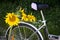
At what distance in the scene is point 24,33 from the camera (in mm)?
5699

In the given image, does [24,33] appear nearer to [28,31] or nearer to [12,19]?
[28,31]

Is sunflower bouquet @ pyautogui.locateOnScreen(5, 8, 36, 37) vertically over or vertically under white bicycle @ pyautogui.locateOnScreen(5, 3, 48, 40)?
over

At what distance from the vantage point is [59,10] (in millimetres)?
8055

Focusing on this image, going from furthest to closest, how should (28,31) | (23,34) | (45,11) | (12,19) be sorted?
(45,11) → (23,34) → (28,31) → (12,19)

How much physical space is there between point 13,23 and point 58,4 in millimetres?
3507

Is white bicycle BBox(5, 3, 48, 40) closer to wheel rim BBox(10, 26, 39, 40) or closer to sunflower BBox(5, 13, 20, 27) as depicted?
wheel rim BBox(10, 26, 39, 40)

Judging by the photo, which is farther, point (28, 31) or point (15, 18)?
point (28, 31)

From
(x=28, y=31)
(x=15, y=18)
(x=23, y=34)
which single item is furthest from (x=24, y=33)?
(x=15, y=18)

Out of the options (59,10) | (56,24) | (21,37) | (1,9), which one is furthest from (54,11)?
(21,37)

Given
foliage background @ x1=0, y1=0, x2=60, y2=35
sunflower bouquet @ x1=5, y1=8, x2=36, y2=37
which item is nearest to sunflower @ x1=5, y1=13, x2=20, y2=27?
sunflower bouquet @ x1=5, y1=8, x2=36, y2=37

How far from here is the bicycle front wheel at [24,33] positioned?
5.42 meters

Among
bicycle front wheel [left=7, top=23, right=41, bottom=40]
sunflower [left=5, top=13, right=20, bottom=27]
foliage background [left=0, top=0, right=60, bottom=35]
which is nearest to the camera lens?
sunflower [left=5, top=13, right=20, bottom=27]

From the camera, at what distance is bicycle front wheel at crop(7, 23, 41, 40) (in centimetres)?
542

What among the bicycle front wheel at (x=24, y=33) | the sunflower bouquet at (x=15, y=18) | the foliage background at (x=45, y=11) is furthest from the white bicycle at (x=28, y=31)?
the foliage background at (x=45, y=11)
